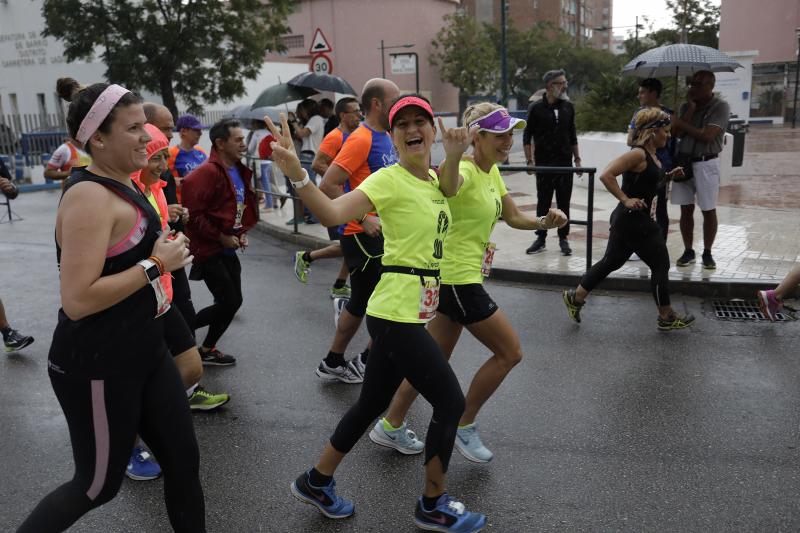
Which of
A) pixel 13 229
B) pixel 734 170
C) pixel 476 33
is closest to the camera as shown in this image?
pixel 13 229

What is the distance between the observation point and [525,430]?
410 cm

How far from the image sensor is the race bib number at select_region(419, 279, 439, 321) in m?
2.96

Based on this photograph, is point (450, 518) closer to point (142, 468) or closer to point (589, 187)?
point (142, 468)

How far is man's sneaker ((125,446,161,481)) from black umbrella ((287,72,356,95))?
9.03m

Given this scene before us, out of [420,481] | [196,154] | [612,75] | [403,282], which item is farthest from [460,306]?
[612,75]

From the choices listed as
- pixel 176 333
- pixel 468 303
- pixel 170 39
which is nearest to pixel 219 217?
pixel 176 333

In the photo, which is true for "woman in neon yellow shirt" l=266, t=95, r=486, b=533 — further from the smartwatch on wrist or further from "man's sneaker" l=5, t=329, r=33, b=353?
"man's sneaker" l=5, t=329, r=33, b=353

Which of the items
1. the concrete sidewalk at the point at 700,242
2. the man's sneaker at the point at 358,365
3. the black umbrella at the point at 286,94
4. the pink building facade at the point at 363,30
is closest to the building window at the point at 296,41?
the pink building facade at the point at 363,30

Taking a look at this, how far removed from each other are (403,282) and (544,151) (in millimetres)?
6286

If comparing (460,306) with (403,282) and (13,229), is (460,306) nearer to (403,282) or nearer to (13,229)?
(403,282)

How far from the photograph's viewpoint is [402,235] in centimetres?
297

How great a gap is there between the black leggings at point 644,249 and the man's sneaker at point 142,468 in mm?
3802

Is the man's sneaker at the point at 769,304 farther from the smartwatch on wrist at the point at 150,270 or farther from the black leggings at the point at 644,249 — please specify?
the smartwatch on wrist at the point at 150,270

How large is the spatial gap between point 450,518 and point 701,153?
5700 mm
